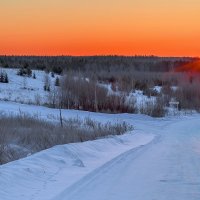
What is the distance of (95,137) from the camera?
1888 cm

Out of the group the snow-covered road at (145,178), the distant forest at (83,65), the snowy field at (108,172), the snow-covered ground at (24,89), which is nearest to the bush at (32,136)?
the snowy field at (108,172)

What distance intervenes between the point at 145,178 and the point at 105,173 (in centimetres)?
90

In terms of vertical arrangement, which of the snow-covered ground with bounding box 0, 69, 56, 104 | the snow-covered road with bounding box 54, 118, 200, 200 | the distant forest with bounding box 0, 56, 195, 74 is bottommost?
the snow-covered road with bounding box 54, 118, 200, 200

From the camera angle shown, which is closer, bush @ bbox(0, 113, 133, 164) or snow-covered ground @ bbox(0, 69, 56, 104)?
bush @ bbox(0, 113, 133, 164)

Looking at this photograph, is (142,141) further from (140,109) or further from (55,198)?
(140,109)

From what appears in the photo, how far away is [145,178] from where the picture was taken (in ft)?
35.5

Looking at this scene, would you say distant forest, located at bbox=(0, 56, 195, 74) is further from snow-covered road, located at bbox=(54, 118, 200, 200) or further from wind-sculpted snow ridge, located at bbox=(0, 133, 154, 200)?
snow-covered road, located at bbox=(54, 118, 200, 200)

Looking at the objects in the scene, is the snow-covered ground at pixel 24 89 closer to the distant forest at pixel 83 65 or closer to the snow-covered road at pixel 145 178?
the distant forest at pixel 83 65

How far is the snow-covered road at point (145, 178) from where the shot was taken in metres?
9.09

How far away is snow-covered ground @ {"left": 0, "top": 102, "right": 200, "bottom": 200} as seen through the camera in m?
9.17

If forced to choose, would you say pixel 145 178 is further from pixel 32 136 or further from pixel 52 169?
pixel 32 136

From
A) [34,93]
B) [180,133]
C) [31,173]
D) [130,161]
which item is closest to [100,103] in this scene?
[34,93]

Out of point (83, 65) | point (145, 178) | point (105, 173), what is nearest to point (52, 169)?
point (105, 173)

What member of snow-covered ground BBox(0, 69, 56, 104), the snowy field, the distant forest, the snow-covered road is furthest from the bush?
the distant forest
